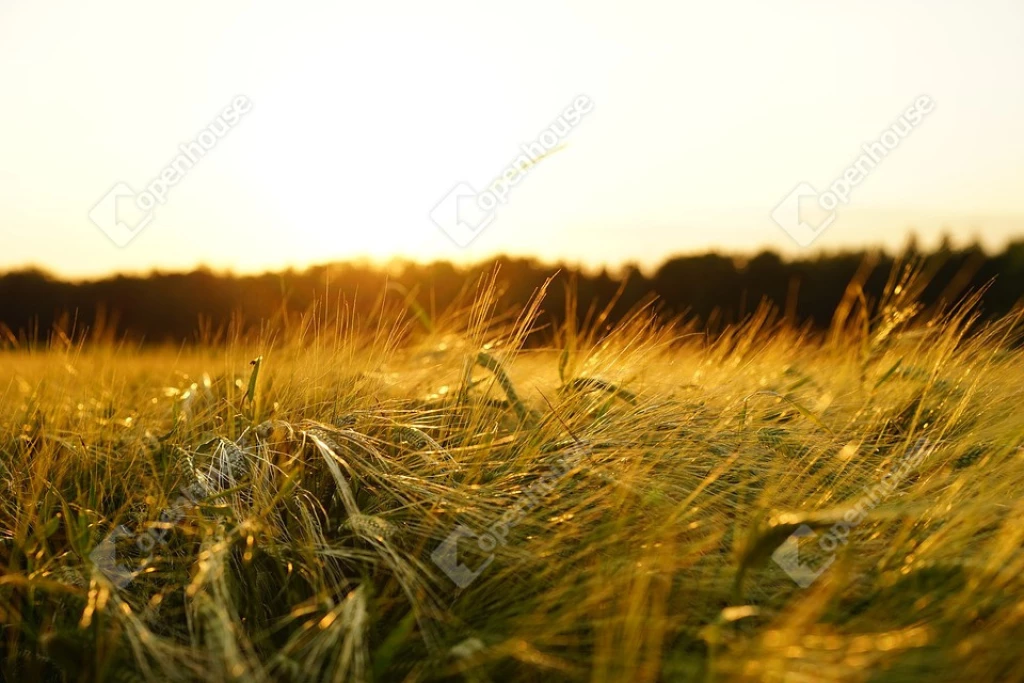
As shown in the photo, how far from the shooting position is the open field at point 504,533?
1.43 metres

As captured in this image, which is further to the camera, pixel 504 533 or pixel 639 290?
pixel 639 290

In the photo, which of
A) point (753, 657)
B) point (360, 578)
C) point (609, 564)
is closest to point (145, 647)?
point (360, 578)

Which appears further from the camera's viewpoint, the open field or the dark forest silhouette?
the dark forest silhouette

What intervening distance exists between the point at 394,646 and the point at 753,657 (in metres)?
0.60

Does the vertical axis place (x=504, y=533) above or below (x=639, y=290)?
below

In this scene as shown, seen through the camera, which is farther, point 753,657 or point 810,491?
point 810,491

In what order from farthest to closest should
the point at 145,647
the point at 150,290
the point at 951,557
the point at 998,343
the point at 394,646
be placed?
the point at 150,290 < the point at 998,343 < the point at 951,557 < the point at 145,647 < the point at 394,646

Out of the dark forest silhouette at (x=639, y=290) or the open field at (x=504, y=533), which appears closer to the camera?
the open field at (x=504, y=533)

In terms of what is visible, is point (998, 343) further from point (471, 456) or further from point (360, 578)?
point (360, 578)

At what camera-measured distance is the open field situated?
1435mm

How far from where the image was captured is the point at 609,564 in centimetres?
165

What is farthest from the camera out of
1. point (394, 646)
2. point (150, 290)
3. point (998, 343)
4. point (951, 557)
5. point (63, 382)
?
point (150, 290)

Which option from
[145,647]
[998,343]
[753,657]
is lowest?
[145,647]

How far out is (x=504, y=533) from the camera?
5.91 feet
